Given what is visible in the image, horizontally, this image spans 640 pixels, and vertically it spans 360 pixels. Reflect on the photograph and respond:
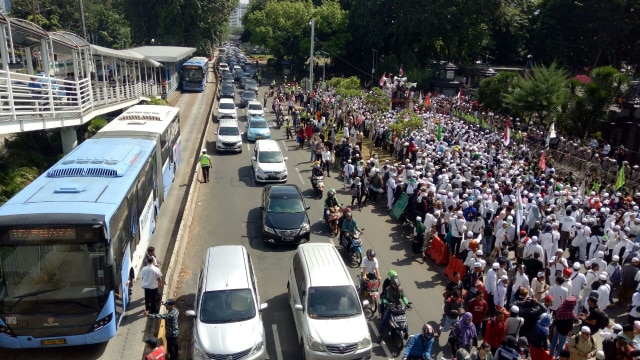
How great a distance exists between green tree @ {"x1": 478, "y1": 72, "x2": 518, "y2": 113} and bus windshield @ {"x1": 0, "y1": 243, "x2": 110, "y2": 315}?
29.8m

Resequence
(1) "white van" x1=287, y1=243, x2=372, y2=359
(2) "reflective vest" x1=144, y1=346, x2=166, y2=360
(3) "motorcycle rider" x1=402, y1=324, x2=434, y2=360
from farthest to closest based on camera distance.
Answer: (1) "white van" x1=287, y1=243, x2=372, y2=359 < (3) "motorcycle rider" x1=402, y1=324, x2=434, y2=360 < (2) "reflective vest" x1=144, y1=346, x2=166, y2=360

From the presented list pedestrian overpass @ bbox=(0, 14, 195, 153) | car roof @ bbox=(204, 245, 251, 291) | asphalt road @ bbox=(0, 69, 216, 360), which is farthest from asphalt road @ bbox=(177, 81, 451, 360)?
pedestrian overpass @ bbox=(0, 14, 195, 153)

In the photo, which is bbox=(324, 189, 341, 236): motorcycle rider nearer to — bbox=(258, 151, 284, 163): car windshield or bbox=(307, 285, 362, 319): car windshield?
bbox=(258, 151, 284, 163): car windshield

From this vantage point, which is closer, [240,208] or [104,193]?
[104,193]

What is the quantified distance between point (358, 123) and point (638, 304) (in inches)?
812

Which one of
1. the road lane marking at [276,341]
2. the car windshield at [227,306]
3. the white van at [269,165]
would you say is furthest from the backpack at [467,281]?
the white van at [269,165]

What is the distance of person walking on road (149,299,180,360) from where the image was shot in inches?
376

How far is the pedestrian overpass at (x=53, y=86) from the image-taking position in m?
14.2

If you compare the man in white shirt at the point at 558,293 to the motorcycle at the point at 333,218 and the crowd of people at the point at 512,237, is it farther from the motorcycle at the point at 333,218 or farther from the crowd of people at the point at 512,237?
the motorcycle at the point at 333,218

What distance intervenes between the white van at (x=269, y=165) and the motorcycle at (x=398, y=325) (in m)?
11.5

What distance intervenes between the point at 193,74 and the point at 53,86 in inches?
1187

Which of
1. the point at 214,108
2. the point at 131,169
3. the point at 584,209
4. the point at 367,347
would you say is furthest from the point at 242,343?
the point at 214,108

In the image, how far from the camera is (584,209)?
1588cm

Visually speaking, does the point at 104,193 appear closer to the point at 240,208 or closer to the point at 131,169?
the point at 131,169
